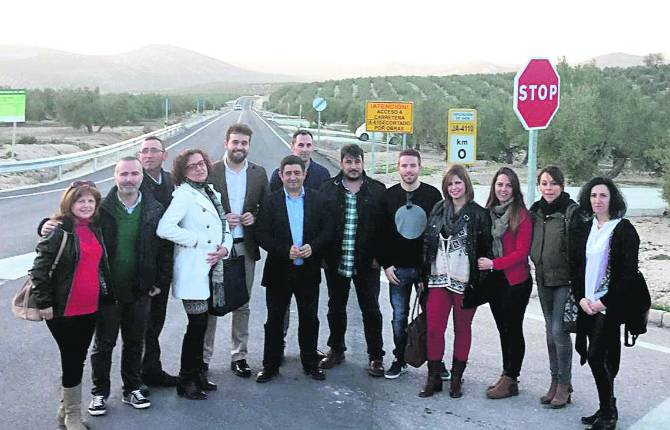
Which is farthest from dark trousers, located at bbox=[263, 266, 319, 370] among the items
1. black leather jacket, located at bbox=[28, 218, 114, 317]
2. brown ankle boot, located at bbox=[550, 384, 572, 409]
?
brown ankle boot, located at bbox=[550, 384, 572, 409]

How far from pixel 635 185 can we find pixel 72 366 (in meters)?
19.8

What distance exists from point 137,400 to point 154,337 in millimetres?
588

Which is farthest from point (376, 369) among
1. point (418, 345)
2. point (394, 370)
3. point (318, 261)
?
point (318, 261)

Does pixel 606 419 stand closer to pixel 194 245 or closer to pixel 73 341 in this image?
pixel 194 245

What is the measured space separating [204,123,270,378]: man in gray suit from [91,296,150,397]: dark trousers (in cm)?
69

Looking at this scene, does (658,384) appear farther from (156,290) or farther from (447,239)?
(156,290)

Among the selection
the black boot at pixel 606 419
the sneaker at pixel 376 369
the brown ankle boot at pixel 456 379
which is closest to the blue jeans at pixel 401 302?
the sneaker at pixel 376 369

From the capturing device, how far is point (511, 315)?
5.34m

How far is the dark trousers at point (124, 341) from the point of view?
4.94 meters

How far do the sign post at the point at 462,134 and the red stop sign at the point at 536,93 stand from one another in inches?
87.6

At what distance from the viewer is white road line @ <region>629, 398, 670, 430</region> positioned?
4.79 m

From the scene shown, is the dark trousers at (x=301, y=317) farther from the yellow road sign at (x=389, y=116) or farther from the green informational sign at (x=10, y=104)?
the green informational sign at (x=10, y=104)

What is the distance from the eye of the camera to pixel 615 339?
474cm

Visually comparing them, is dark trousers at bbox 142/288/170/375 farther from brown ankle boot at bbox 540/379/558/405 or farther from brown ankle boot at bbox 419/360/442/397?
brown ankle boot at bbox 540/379/558/405
